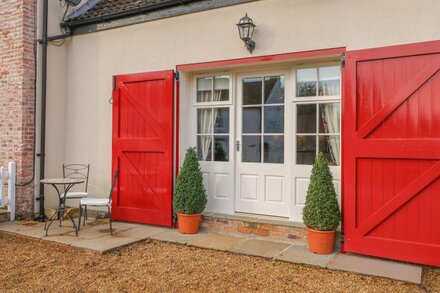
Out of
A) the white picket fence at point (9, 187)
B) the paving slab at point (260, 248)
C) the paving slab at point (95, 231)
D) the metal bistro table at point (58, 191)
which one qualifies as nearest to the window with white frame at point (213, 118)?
the paving slab at point (260, 248)

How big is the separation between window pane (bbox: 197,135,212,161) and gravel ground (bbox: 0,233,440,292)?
166 cm

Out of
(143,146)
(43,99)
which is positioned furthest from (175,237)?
(43,99)

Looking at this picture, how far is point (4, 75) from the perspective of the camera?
21.9 feet

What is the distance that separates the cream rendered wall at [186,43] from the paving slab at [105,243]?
5.20 feet

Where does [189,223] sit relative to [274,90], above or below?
below

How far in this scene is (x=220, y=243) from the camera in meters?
5.00

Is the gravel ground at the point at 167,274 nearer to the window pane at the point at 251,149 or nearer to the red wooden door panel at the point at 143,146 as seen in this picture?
the red wooden door panel at the point at 143,146

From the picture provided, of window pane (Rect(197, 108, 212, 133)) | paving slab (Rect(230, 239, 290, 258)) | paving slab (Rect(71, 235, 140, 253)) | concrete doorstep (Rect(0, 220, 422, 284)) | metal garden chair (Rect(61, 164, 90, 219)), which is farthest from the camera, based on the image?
metal garden chair (Rect(61, 164, 90, 219))

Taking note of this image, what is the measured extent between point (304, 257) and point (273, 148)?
5.73ft

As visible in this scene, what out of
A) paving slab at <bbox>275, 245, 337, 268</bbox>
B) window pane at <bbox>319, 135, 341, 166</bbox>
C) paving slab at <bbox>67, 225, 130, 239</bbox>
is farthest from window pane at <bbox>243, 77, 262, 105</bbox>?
paving slab at <bbox>67, 225, 130, 239</bbox>

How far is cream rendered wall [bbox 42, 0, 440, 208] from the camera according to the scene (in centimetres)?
443

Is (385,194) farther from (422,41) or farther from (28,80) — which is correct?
(28,80)

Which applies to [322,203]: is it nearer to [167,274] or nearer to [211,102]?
[167,274]

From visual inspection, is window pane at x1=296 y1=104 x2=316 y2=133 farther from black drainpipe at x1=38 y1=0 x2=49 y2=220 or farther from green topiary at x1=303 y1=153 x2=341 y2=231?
black drainpipe at x1=38 y1=0 x2=49 y2=220
